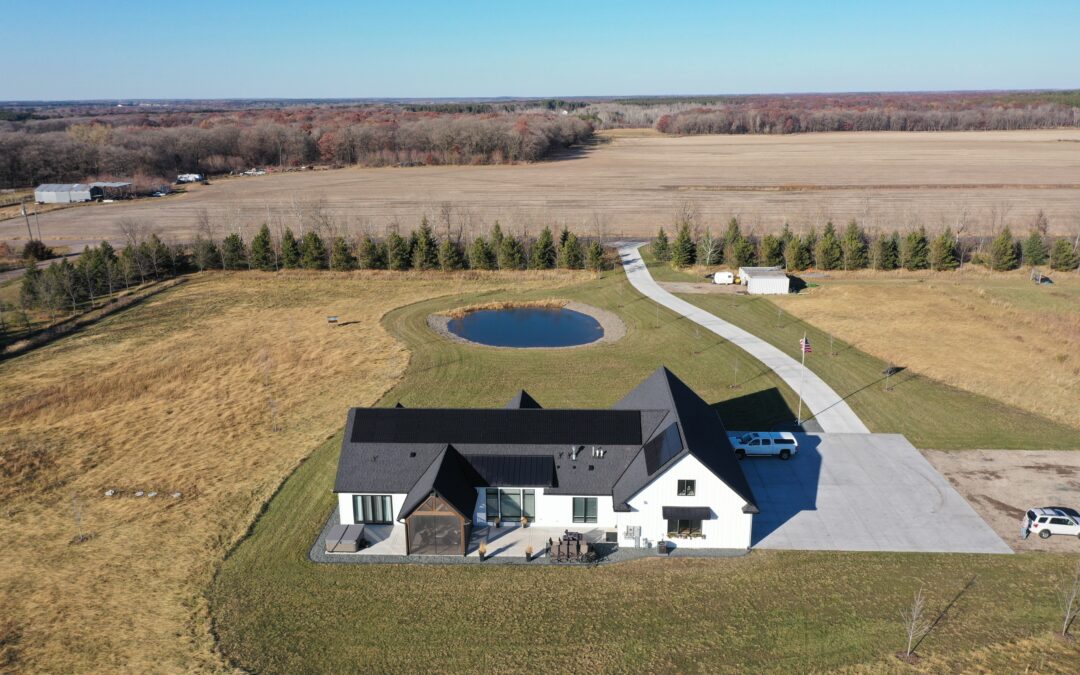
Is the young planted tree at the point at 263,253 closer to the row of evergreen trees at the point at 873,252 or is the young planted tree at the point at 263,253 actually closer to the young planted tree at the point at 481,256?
the young planted tree at the point at 481,256

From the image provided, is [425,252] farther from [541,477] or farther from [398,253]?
[541,477]

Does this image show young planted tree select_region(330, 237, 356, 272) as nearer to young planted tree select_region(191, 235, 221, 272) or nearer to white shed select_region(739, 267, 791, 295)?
young planted tree select_region(191, 235, 221, 272)

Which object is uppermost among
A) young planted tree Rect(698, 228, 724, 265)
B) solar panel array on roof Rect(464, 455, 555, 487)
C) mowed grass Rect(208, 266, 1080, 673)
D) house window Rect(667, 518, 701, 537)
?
young planted tree Rect(698, 228, 724, 265)

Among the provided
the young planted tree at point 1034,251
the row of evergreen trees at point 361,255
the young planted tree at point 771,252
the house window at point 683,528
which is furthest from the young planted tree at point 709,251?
the house window at point 683,528

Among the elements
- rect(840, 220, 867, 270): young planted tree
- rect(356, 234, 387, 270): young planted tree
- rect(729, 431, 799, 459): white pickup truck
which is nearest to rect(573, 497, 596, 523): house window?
rect(729, 431, 799, 459): white pickup truck

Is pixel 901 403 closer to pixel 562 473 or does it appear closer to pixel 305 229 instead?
pixel 562 473
